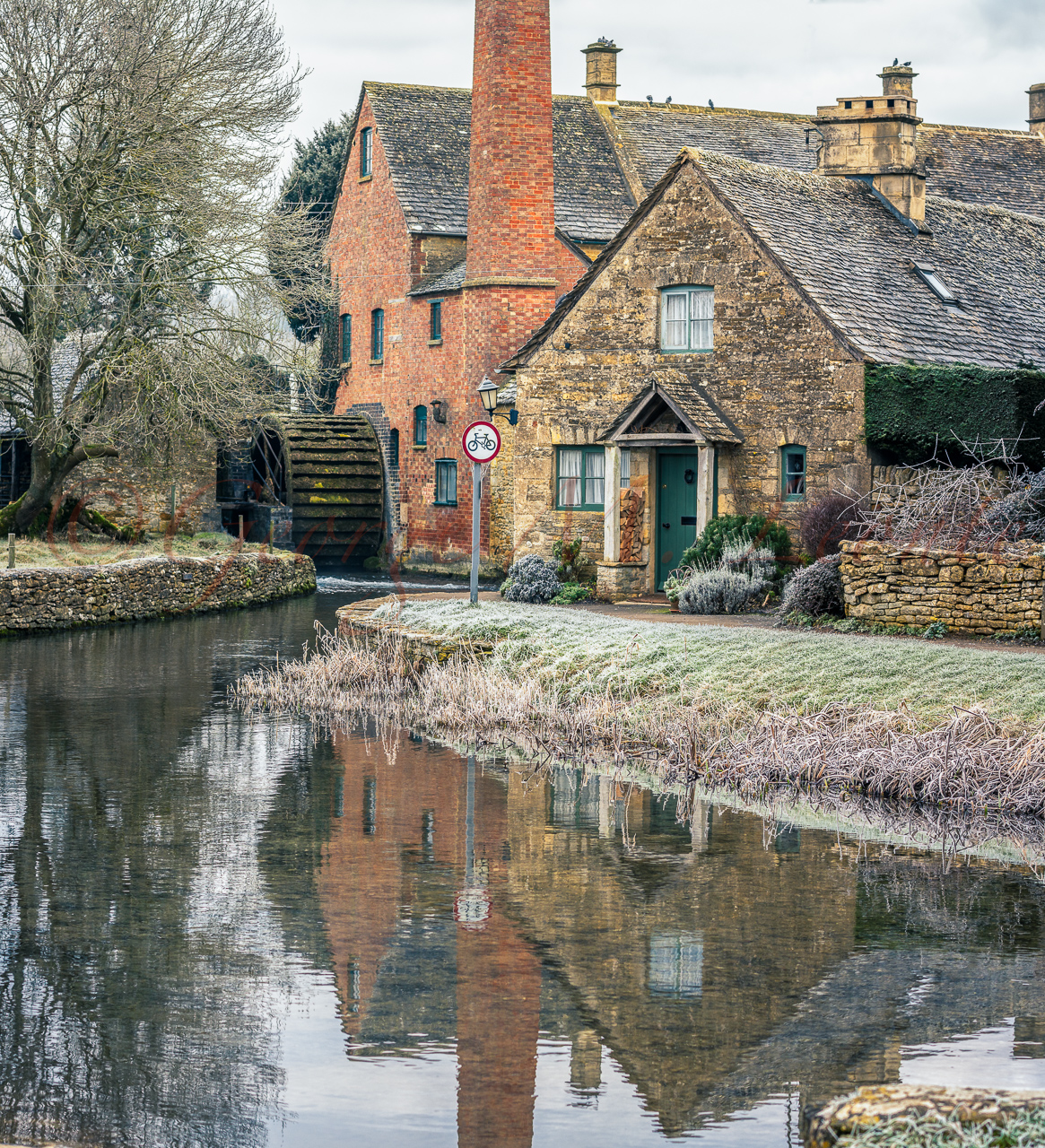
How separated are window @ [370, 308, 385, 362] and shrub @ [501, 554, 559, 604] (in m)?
17.4

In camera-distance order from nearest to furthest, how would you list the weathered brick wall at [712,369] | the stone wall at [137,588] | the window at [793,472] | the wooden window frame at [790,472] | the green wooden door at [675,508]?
the weathered brick wall at [712,369] → the wooden window frame at [790,472] → the window at [793,472] → the stone wall at [137,588] → the green wooden door at [675,508]

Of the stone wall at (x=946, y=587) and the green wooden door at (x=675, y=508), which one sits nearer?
the stone wall at (x=946, y=587)

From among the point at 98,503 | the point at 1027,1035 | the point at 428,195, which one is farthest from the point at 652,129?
the point at 1027,1035

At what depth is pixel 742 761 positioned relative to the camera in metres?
12.1

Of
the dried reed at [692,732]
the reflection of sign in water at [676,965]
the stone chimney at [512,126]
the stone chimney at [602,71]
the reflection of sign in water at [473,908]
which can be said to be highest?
the stone chimney at [602,71]

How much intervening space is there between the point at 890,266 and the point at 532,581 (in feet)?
25.6

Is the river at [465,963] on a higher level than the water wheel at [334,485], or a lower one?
lower

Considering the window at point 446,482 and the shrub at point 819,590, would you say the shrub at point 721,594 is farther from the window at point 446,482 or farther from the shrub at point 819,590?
the window at point 446,482

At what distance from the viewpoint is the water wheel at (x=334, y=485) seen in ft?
124

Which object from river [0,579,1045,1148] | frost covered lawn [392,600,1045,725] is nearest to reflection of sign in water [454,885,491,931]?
river [0,579,1045,1148]

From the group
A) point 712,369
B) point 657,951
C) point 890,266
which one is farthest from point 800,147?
point 657,951

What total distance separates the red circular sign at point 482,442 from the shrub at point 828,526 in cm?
493

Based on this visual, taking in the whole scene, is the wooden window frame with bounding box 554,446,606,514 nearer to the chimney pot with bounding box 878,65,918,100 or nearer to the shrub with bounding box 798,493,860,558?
the shrub with bounding box 798,493,860,558

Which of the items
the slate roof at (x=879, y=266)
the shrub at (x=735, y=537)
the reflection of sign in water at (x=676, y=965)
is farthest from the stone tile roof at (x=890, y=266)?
the reflection of sign in water at (x=676, y=965)
